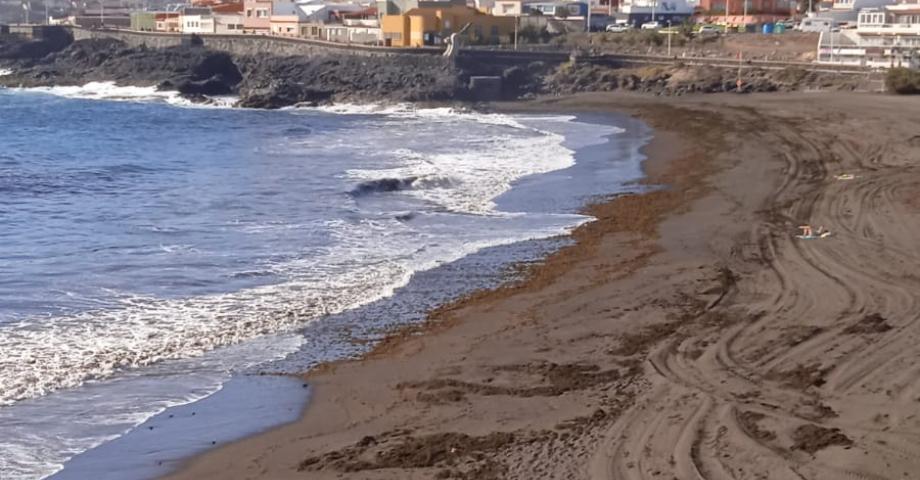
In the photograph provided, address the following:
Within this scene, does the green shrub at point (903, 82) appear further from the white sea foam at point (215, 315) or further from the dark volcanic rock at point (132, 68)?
the dark volcanic rock at point (132, 68)

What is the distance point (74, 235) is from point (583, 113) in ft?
87.1

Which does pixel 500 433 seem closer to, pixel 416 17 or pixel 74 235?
pixel 74 235

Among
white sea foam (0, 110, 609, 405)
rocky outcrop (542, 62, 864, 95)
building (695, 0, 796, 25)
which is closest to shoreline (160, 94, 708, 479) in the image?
white sea foam (0, 110, 609, 405)

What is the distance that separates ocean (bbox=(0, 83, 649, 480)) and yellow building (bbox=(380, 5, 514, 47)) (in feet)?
75.2

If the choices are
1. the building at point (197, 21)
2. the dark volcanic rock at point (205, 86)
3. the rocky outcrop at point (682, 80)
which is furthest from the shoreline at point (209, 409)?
the building at point (197, 21)

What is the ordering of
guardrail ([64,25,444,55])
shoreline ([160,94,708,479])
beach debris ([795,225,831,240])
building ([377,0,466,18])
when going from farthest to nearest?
building ([377,0,466,18]), guardrail ([64,25,444,55]), beach debris ([795,225,831,240]), shoreline ([160,94,708,479])

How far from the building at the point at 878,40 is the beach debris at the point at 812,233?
28757mm

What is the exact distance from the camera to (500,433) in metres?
9.25

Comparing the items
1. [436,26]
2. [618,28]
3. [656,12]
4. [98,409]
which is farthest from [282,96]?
[98,409]

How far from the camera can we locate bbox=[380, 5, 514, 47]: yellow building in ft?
192

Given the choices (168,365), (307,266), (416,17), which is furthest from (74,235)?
(416,17)

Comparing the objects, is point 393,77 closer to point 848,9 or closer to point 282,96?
point 282,96

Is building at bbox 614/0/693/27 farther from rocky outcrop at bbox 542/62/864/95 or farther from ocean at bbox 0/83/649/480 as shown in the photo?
ocean at bbox 0/83/649/480

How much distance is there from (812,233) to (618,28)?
5224 centimetres
